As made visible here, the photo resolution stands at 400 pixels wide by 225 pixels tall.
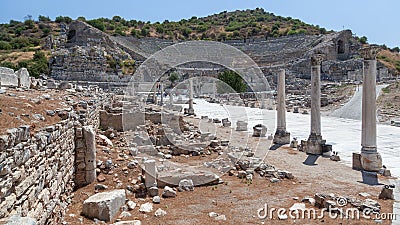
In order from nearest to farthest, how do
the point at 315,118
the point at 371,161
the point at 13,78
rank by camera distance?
the point at 371,161 → the point at 315,118 → the point at 13,78

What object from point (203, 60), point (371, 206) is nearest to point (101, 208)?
point (371, 206)

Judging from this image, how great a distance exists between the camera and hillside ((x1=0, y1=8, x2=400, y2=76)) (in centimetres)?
7044

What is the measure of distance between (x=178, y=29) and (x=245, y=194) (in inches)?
4088

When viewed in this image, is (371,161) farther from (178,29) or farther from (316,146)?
→ (178,29)

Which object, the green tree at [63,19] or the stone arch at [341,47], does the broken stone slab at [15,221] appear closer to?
the stone arch at [341,47]

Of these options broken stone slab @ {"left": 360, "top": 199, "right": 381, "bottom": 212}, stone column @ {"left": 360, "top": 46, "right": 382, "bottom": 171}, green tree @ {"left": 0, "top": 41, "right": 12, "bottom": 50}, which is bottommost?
broken stone slab @ {"left": 360, "top": 199, "right": 381, "bottom": 212}

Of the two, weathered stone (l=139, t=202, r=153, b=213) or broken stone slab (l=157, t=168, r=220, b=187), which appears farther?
broken stone slab (l=157, t=168, r=220, b=187)

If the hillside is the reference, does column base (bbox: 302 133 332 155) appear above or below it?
below

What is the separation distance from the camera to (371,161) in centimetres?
966

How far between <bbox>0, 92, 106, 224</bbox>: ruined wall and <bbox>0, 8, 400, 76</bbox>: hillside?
184 feet

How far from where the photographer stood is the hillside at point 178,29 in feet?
231

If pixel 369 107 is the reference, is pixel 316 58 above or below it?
above

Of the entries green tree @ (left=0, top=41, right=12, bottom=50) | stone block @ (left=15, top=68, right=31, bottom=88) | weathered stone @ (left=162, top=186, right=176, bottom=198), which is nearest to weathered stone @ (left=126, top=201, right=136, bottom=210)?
weathered stone @ (left=162, top=186, right=176, bottom=198)

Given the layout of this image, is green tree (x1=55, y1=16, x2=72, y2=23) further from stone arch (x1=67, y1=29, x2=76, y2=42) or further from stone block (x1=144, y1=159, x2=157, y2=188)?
stone block (x1=144, y1=159, x2=157, y2=188)
